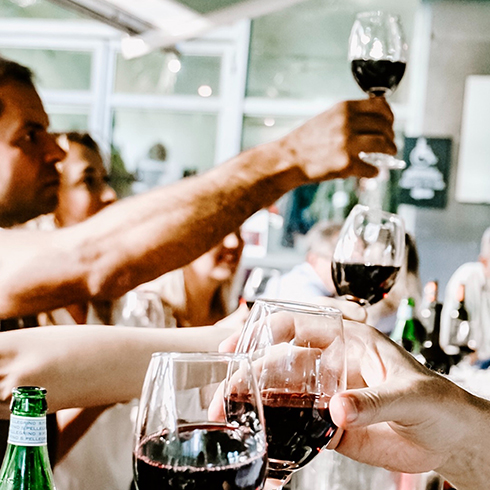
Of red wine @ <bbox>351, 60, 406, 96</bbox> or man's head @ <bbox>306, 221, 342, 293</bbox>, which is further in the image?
man's head @ <bbox>306, 221, 342, 293</bbox>

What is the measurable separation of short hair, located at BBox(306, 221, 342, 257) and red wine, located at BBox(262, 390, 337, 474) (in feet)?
8.52

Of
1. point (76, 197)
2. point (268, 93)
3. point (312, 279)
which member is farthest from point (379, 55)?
point (268, 93)

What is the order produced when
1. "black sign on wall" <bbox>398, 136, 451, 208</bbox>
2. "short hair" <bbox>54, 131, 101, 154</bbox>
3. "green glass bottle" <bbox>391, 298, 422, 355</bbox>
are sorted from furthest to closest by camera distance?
"black sign on wall" <bbox>398, 136, 451, 208</bbox> < "green glass bottle" <bbox>391, 298, 422, 355</bbox> < "short hair" <bbox>54, 131, 101, 154</bbox>

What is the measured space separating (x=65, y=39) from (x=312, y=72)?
5.28 ft

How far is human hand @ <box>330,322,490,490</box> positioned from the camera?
0.62 m

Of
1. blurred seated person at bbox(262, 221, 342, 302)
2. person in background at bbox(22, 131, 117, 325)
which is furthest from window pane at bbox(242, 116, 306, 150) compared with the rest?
person in background at bbox(22, 131, 117, 325)

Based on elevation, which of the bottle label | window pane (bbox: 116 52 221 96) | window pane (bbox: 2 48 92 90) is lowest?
the bottle label

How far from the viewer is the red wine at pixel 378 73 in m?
1.42

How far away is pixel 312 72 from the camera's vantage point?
402 centimetres

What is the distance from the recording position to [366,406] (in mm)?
591

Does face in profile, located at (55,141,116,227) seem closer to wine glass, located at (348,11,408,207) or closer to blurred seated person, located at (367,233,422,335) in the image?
wine glass, located at (348,11,408,207)

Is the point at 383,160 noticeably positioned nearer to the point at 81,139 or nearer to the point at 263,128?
the point at 81,139

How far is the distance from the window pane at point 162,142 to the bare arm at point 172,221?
129cm

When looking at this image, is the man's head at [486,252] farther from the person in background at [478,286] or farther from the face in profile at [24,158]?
the face in profile at [24,158]
